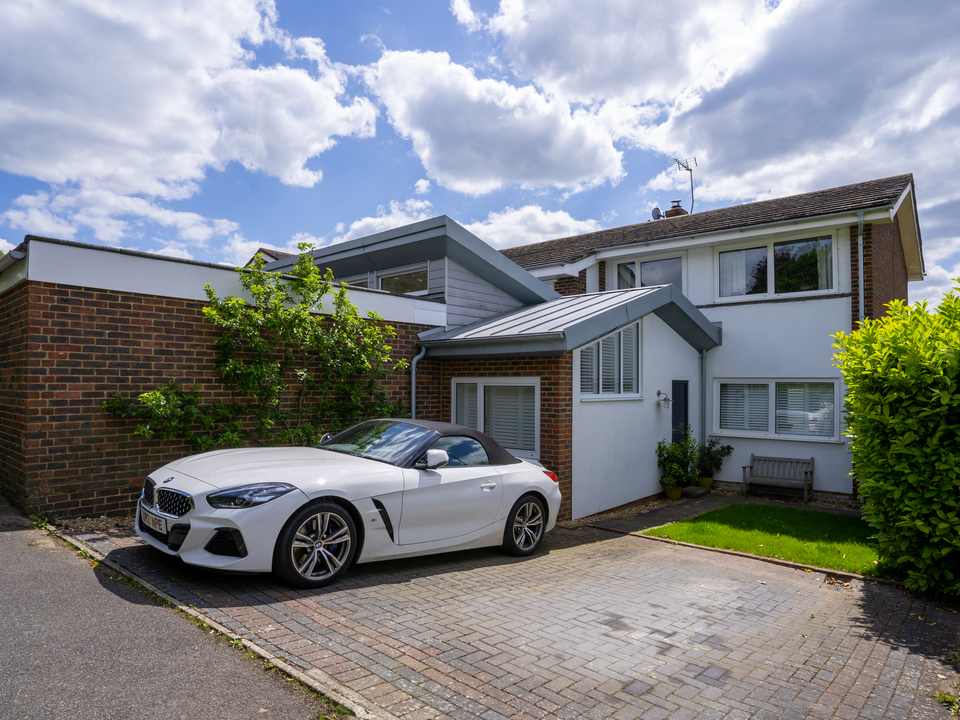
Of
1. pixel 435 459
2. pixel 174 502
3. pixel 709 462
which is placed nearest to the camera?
pixel 174 502

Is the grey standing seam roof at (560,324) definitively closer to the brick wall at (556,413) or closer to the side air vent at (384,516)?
the brick wall at (556,413)

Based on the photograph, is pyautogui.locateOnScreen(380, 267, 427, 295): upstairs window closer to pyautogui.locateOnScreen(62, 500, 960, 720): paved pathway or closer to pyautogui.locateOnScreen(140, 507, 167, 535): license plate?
pyautogui.locateOnScreen(62, 500, 960, 720): paved pathway

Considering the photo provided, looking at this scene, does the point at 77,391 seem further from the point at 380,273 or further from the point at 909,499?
the point at 909,499

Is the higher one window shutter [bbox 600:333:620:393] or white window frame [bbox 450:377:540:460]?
window shutter [bbox 600:333:620:393]

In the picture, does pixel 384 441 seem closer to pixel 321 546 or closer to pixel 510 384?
pixel 321 546

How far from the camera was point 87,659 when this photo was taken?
11.2 feet

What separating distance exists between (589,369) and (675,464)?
10.1 feet

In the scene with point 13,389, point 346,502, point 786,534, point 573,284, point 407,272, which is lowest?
point 786,534

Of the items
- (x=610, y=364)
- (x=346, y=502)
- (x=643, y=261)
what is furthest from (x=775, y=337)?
(x=346, y=502)

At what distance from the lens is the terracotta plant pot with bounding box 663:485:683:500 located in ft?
35.8

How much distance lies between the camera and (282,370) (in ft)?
27.4

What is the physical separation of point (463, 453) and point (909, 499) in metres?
4.38

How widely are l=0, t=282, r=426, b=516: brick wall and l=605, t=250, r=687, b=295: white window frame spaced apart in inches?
386

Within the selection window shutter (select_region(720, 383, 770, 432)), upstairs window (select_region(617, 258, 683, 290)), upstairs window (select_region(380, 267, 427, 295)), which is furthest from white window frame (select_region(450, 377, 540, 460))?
window shutter (select_region(720, 383, 770, 432))
